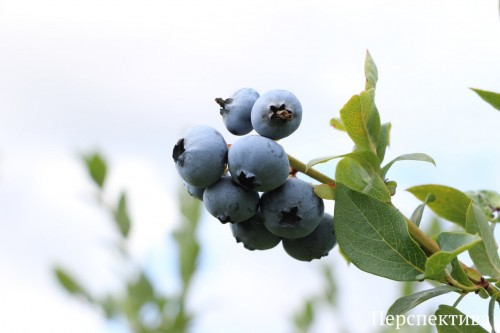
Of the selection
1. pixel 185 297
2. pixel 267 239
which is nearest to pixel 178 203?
pixel 185 297

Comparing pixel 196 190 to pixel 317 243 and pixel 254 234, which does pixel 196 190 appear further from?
pixel 317 243

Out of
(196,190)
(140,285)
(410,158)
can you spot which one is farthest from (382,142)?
(140,285)

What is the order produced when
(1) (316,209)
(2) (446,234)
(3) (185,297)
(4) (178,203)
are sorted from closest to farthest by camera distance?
(2) (446,234) < (1) (316,209) < (3) (185,297) < (4) (178,203)

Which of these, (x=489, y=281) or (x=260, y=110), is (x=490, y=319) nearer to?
(x=489, y=281)

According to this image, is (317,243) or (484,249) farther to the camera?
(317,243)

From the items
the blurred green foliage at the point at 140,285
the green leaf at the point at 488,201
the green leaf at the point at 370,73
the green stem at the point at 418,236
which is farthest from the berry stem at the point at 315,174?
the blurred green foliage at the point at 140,285

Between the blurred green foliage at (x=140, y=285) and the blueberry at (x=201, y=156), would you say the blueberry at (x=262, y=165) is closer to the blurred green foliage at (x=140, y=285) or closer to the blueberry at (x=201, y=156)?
the blueberry at (x=201, y=156)
